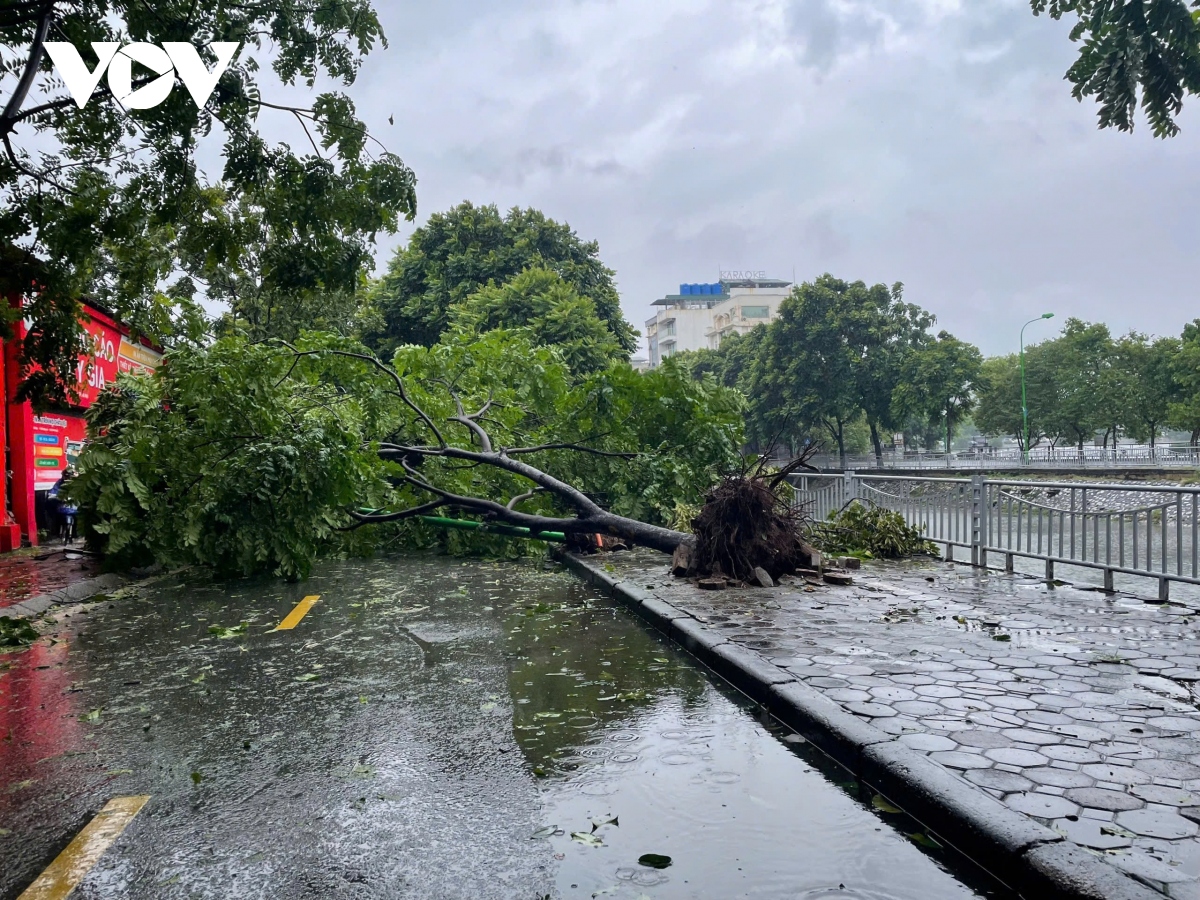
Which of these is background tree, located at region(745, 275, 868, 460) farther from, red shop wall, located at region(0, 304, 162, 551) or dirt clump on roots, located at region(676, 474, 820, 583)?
dirt clump on roots, located at region(676, 474, 820, 583)

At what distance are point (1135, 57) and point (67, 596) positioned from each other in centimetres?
1071

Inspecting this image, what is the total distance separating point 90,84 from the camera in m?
9.68

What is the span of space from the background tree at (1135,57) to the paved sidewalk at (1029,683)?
11.0ft

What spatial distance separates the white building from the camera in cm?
12219

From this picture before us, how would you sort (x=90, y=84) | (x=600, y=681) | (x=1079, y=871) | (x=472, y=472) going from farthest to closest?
(x=472, y=472), (x=90, y=84), (x=600, y=681), (x=1079, y=871)

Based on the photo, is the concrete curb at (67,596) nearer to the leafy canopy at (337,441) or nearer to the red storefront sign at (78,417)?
the leafy canopy at (337,441)

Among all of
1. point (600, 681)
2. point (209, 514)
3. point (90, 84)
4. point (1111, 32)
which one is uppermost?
point (90, 84)

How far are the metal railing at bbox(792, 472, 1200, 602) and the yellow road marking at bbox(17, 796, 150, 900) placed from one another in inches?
321

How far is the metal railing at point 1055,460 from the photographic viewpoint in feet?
178

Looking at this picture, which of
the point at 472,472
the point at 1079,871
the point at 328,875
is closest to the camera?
the point at 1079,871

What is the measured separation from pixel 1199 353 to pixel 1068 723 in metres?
57.6

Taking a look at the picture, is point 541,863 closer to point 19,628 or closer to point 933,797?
point 933,797

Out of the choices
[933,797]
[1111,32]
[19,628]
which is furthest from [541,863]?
[19,628]

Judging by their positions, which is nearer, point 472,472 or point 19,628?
point 19,628
